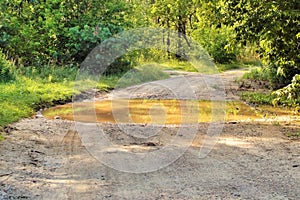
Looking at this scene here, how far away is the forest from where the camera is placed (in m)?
7.45

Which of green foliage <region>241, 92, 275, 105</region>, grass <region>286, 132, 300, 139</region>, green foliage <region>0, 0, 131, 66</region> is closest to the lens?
grass <region>286, 132, 300, 139</region>

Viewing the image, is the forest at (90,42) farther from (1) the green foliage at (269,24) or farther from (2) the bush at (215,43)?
(2) the bush at (215,43)

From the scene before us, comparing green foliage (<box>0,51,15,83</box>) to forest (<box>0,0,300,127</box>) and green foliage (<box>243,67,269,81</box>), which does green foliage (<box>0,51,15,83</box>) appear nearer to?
forest (<box>0,0,300,127</box>)

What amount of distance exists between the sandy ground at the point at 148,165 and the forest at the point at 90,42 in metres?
1.07

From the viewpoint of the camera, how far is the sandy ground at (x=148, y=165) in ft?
14.5

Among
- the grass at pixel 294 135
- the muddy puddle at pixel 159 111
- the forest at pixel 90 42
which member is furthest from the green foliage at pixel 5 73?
the grass at pixel 294 135

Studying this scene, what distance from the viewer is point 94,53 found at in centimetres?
1538

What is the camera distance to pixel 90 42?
15.4 meters

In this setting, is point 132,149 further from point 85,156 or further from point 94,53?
point 94,53

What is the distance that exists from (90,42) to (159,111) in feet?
21.1

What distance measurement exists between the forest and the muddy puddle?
24.4 inches

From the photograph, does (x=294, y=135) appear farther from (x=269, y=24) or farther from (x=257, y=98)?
(x=257, y=98)

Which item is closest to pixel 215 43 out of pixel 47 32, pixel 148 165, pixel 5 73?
pixel 47 32

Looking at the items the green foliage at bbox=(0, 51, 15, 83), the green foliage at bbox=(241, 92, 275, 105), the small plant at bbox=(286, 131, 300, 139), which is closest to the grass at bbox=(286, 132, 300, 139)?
the small plant at bbox=(286, 131, 300, 139)
